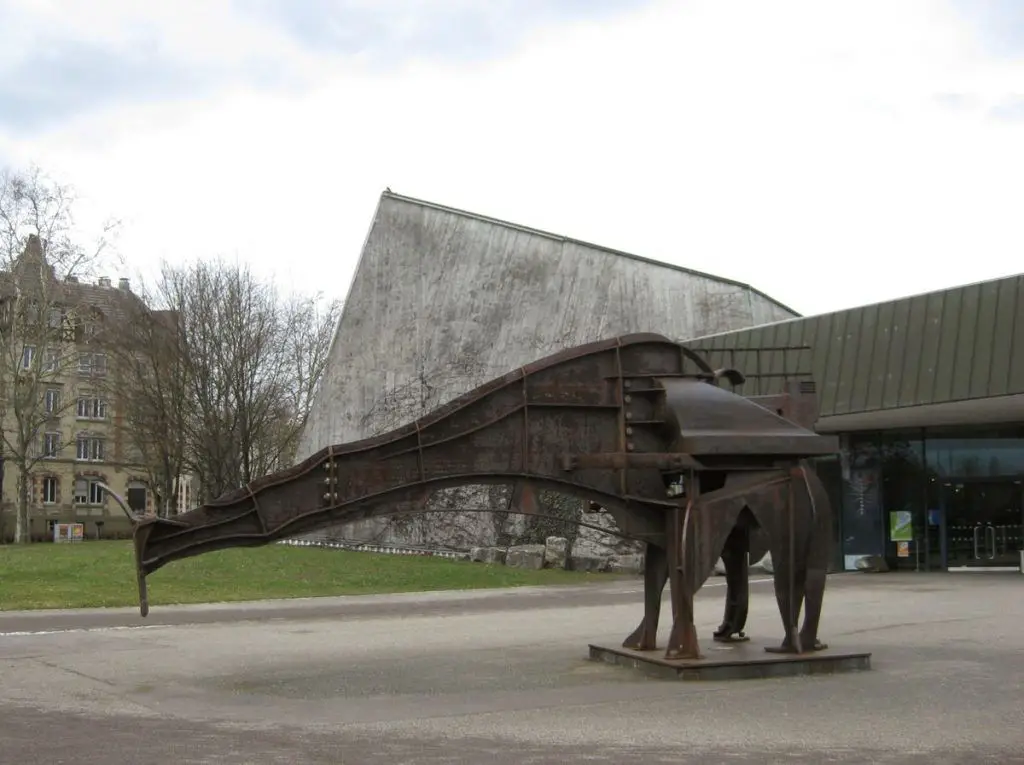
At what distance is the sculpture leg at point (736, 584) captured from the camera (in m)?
13.9

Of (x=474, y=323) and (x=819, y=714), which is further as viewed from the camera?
(x=474, y=323)

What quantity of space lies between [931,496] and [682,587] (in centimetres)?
2117

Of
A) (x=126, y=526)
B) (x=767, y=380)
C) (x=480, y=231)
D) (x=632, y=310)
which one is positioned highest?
(x=480, y=231)

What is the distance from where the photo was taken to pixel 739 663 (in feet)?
38.8

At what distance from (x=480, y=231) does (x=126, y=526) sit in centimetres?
5032

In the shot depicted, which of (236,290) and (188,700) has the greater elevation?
(236,290)

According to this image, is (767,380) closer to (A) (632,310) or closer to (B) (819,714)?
(A) (632,310)

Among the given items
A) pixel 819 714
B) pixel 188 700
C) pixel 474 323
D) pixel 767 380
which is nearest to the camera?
pixel 819 714

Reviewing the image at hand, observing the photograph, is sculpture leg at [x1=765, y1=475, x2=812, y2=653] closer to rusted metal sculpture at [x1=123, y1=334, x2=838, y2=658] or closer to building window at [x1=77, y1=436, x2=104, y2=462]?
rusted metal sculpture at [x1=123, y1=334, x2=838, y2=658]

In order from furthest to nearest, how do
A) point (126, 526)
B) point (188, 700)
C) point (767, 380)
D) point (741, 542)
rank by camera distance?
point (126, 526) → point (767, 380) → point (741, 542) → point (188, 700)

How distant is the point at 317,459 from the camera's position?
453 inches

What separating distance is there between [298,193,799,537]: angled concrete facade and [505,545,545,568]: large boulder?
19.6 ft

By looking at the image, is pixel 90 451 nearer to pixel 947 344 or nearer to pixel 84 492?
pixel 84 492

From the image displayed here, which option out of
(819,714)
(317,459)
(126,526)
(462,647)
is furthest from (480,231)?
(126,526)
